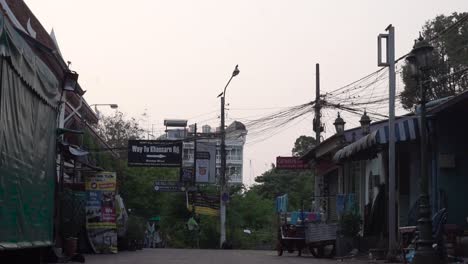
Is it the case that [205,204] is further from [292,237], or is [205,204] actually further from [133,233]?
[292,237]

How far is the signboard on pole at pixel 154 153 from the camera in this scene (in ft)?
125

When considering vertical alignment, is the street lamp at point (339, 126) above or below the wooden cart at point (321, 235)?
above

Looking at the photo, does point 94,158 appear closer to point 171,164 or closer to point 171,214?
point 171,164

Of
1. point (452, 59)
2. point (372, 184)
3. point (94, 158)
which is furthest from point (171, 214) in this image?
point (372, 184)

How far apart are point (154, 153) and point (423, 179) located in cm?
2625

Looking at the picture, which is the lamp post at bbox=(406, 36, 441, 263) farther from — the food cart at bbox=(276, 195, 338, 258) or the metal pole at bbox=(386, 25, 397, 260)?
the food cart at bbox=(276, 195, 338, 258)

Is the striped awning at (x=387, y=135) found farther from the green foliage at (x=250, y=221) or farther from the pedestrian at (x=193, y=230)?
the pedestrian at (x=193, y=230)

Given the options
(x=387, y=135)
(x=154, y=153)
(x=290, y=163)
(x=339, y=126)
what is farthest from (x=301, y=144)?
(x=387, y=135)

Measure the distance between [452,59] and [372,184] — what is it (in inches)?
570

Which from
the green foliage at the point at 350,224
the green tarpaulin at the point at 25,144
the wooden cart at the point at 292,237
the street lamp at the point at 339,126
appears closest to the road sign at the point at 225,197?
the street lamp at the point at 339,126

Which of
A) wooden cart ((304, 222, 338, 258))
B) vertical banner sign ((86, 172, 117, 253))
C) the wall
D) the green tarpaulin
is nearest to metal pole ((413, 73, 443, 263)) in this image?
the wall

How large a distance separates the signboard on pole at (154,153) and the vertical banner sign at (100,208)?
1444 centimetres

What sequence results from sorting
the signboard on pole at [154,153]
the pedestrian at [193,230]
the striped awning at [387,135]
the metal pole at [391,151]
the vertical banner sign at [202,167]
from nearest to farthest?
the striped awning at [387,135] → the metal pole at [391,151] → the signboard on pole at [154,153] → the vertical banner sign at [202,167] → the pedestrian at [193,230]

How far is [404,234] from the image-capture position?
16.4 m
